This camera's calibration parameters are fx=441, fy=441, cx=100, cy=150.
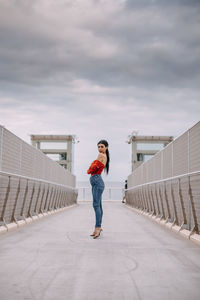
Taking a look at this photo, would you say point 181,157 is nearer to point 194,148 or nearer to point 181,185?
point 181,185

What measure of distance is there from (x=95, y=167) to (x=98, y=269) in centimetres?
309

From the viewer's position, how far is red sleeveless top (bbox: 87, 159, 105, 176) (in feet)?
24.3

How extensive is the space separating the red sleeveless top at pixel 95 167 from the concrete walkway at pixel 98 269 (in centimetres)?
115

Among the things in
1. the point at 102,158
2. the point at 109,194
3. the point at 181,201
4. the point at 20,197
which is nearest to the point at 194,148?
the point at 181,201

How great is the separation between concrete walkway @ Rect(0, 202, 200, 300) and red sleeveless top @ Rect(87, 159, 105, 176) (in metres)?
1.15

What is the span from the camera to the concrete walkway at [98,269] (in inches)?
138

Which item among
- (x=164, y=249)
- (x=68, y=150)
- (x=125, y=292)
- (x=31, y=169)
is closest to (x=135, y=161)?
(x=68, y=150)

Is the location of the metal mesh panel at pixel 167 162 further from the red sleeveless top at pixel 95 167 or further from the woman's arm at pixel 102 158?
the red sleeveless top at pixel 95 167

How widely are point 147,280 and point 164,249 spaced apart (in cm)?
217

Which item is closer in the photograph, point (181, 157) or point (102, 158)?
point (102, 158)

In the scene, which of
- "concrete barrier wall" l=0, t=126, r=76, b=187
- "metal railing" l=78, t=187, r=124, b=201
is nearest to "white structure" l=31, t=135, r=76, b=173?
"metal railing" l=78, t=187, r=124, b=201

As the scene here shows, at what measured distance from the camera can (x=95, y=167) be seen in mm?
7430

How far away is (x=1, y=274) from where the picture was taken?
4168 mm

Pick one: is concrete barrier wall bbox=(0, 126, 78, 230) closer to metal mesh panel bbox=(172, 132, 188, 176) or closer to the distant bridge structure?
the distant bridge structure
